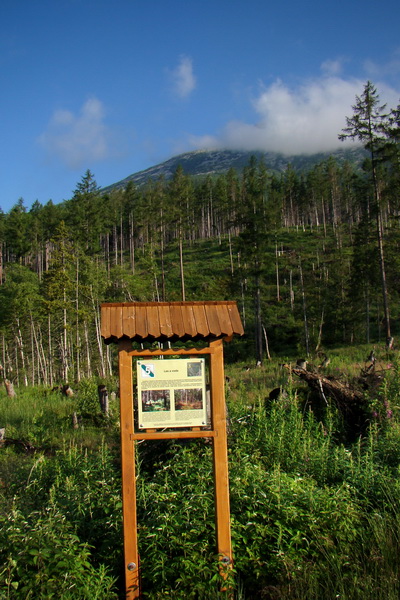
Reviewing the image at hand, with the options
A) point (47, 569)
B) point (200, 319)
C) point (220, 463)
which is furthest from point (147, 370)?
point (47, 569)

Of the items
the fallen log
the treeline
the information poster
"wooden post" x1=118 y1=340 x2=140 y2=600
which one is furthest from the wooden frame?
the treeline

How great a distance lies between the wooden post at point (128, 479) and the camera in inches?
168

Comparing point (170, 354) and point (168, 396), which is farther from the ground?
point (170, 354)

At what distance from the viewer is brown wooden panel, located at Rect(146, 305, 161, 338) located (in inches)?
182

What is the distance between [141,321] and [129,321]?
0.41 ft

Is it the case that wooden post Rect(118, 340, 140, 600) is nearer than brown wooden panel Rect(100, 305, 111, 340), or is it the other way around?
wooden post Rect(118, 340, 140, 600)

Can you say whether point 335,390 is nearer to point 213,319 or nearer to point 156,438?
point 213,319

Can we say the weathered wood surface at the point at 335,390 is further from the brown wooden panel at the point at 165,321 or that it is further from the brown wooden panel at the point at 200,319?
the brown wooden panel at the point at 165,321

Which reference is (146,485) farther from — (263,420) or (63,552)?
(263,420)

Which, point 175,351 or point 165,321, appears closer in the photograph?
point 175,351

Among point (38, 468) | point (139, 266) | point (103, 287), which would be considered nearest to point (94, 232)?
point (139, 266)

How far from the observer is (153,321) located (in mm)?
4746

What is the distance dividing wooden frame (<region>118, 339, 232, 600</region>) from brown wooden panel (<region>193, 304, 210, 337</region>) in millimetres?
201

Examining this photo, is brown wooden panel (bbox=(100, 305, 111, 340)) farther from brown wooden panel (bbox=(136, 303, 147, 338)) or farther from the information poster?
the information poster
